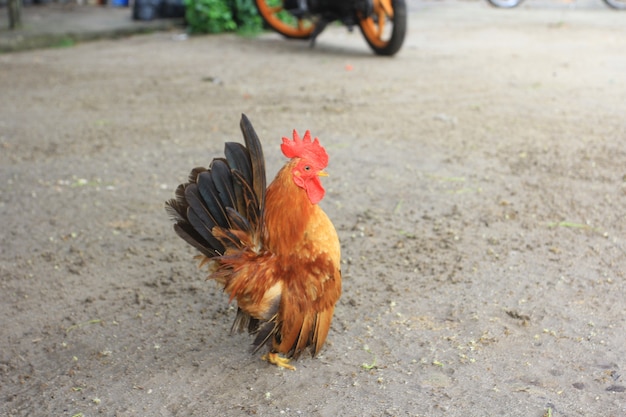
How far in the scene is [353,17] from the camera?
8.83m

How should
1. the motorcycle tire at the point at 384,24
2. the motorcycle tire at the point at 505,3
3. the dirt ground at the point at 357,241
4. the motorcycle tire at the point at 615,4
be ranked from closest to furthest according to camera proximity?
the dirt ground at the point at 357,241, the motorcycle tire at the point at 384,24, the motorcycle tire at the point at 615,4, the motorcycle tire at the point at 505,3

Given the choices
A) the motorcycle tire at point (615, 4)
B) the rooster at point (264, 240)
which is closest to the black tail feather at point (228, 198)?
the rooster at point (264, 240)

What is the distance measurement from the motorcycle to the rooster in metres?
5.90

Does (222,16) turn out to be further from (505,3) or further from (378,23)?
(505,3)

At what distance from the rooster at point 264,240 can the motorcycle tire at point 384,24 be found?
5857mm

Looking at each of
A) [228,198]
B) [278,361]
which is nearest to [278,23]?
[228,198]

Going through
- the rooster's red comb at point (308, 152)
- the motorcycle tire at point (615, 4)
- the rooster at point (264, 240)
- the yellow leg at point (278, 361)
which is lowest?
the yellow leg at point (278, 361)

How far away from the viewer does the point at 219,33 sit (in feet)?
35.4

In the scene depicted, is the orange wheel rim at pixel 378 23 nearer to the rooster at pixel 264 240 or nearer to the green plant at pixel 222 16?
the green plant at pixel 222 16

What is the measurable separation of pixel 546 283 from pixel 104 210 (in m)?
2.69

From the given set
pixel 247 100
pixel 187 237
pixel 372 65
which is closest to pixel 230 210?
pixel 187 237

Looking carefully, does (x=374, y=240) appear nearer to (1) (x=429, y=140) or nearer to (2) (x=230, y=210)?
(2) (x=230, y=210)

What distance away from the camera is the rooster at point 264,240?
108 inches

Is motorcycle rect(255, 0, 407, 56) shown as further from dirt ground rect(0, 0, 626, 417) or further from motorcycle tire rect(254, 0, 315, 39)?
dirt ground rect(0, 0, 626, 417)
